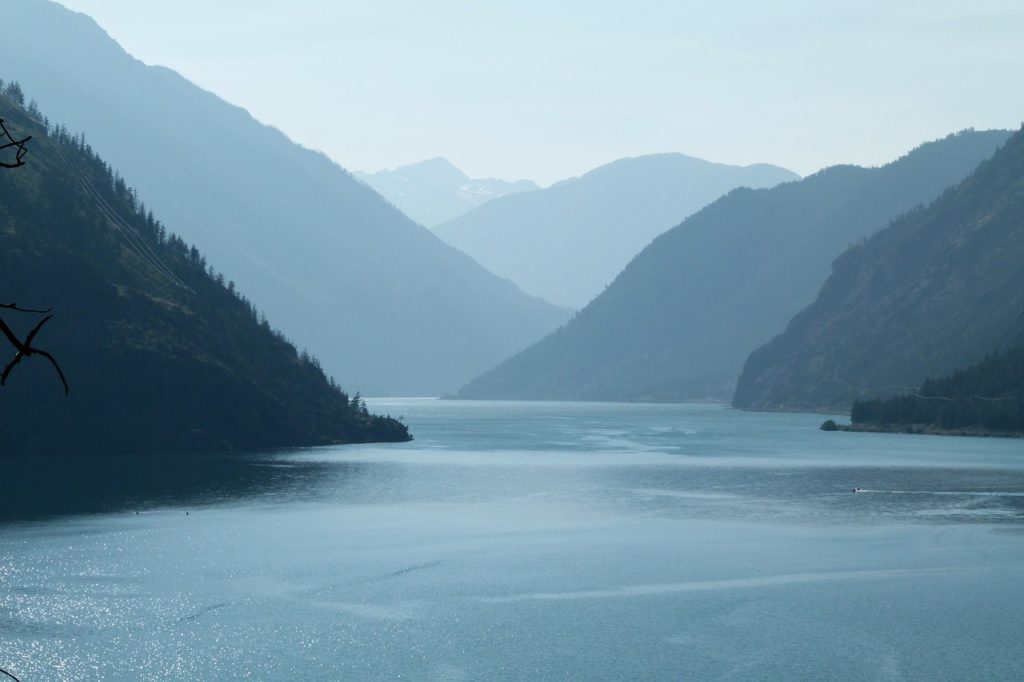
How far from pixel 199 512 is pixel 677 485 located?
6222 cm

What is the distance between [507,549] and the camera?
10344cm

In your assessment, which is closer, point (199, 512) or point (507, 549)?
point (507, 549)

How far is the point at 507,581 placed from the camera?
88250mm

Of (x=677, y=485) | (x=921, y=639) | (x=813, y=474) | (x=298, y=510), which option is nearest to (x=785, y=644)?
(x=921, y=639)

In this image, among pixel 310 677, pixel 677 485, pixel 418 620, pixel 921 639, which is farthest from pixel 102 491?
pixel 921 639

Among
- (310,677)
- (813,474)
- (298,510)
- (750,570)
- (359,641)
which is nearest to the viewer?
(310,677)

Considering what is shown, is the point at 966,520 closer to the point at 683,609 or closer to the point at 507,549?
the point at 507,549

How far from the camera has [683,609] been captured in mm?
77562

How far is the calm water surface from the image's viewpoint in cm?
6425

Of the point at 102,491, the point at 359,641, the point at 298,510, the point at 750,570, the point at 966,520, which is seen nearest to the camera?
the point at 359,641

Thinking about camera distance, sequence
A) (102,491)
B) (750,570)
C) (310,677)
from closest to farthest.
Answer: (310,677) < (750,570) < (102,491)

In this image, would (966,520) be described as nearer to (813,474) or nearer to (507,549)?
(507,549)

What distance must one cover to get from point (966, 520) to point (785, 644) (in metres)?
59.1

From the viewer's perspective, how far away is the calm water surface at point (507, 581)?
211 ft
